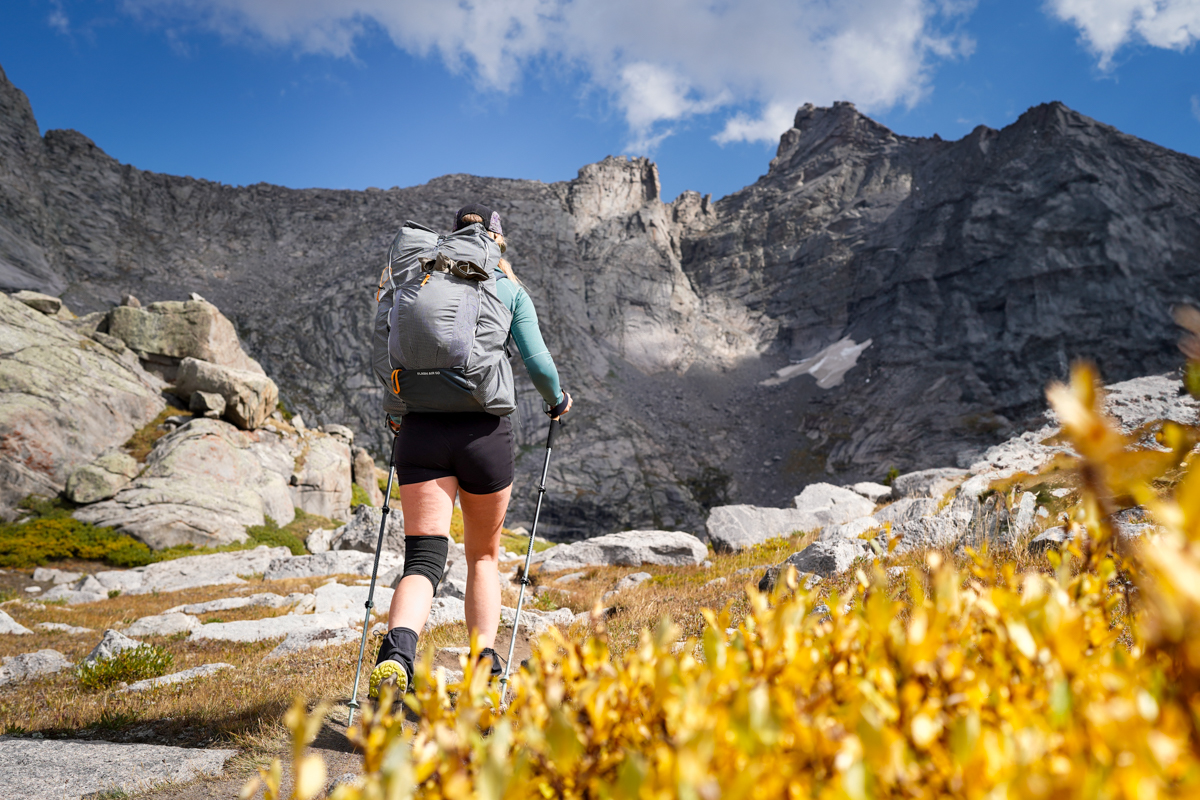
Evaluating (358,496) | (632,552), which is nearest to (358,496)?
(358,496)

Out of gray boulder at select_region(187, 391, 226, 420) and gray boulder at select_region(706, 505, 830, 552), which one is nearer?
gray boulder at select_region(706, 505, 830, 552)

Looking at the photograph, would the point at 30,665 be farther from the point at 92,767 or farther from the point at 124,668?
the point at 92,767

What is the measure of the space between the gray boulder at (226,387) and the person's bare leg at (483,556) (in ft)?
87.4

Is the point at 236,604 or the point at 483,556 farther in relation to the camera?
the point at 236,604

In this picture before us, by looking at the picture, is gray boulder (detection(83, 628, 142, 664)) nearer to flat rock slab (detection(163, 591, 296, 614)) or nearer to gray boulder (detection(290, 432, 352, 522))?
flat rock slab (detection(163, 591, 296, 614))

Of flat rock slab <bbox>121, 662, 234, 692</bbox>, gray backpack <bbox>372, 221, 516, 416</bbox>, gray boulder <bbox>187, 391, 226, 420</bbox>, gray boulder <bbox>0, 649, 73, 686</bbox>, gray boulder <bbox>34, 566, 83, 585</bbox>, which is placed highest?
gray boulder <bbox>187, 391, 226, 420</bbox>

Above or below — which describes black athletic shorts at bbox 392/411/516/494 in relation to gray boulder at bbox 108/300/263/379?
below

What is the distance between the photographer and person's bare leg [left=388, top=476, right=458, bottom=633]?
316 centimetres

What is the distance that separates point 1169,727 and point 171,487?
25851 millimetres

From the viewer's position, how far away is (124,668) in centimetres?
577

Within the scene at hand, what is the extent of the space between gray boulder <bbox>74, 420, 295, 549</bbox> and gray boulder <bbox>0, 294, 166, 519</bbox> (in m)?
1.86

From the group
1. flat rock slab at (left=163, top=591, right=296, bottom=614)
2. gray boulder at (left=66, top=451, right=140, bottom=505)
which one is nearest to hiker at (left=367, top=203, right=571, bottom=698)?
flat rock slab at (left=163, top=591, right=296, bottom=614)

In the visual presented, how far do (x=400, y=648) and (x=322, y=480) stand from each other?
88.4 ft

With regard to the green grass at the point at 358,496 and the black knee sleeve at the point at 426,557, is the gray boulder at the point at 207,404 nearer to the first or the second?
the green grass at the point at 358,496
